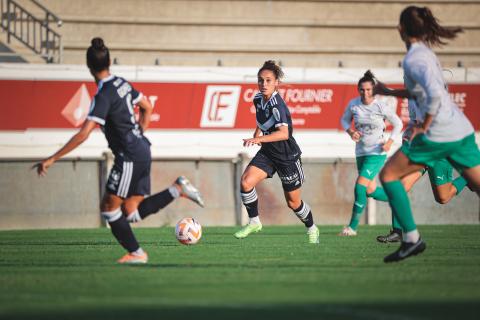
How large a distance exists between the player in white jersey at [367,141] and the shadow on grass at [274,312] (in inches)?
330

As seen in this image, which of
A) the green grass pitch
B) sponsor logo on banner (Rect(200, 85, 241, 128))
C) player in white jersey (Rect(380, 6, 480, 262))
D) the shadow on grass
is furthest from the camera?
sponsor logo on banner (Rect(200, 85, 241, 128))

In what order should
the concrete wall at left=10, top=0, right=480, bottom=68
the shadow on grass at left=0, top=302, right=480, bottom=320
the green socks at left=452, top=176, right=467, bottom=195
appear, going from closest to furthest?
the shadow on grass at left=0, top=302, right=480, bottom=320, the green socks at left=452, top=176, right=467, bottom=195, the concrete wall at left=10, top=0, right=480, bottom=68

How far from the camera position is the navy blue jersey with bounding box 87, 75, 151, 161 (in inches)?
368

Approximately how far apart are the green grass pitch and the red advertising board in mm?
8221

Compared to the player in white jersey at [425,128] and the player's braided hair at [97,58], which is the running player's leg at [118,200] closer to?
the player's braided hair at [97,58]

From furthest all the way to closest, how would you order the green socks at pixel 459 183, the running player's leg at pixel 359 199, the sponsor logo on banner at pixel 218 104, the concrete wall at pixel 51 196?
the sponsor logo on banner at pixel 218 104
the concrete wall at pixel 51 196
the running player's leg at pixel 359 199
the green socks at pixel 459 183

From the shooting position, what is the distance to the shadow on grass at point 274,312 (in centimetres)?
628

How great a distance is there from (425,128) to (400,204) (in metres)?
0.77

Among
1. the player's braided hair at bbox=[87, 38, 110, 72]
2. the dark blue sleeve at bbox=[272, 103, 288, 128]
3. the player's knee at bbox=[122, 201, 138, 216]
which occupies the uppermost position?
the player's braided hair at bbox=[87, 38, 110, 72]

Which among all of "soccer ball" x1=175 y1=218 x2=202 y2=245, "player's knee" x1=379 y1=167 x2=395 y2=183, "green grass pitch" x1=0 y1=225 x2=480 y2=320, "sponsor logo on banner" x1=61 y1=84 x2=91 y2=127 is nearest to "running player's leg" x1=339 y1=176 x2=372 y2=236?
"green grass pitch" x1=0 y1=225 x2=480 y2=320

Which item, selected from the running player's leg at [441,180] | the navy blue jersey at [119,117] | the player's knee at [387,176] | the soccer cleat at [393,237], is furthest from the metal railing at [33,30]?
the player's knee at [387,176]

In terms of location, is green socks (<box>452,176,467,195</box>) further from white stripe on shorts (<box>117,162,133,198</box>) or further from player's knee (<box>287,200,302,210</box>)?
white stripe on shorts (<box>117,162,133,198</box>)

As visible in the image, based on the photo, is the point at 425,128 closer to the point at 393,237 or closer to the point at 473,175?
the point at 473,175

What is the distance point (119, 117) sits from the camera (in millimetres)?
9531
